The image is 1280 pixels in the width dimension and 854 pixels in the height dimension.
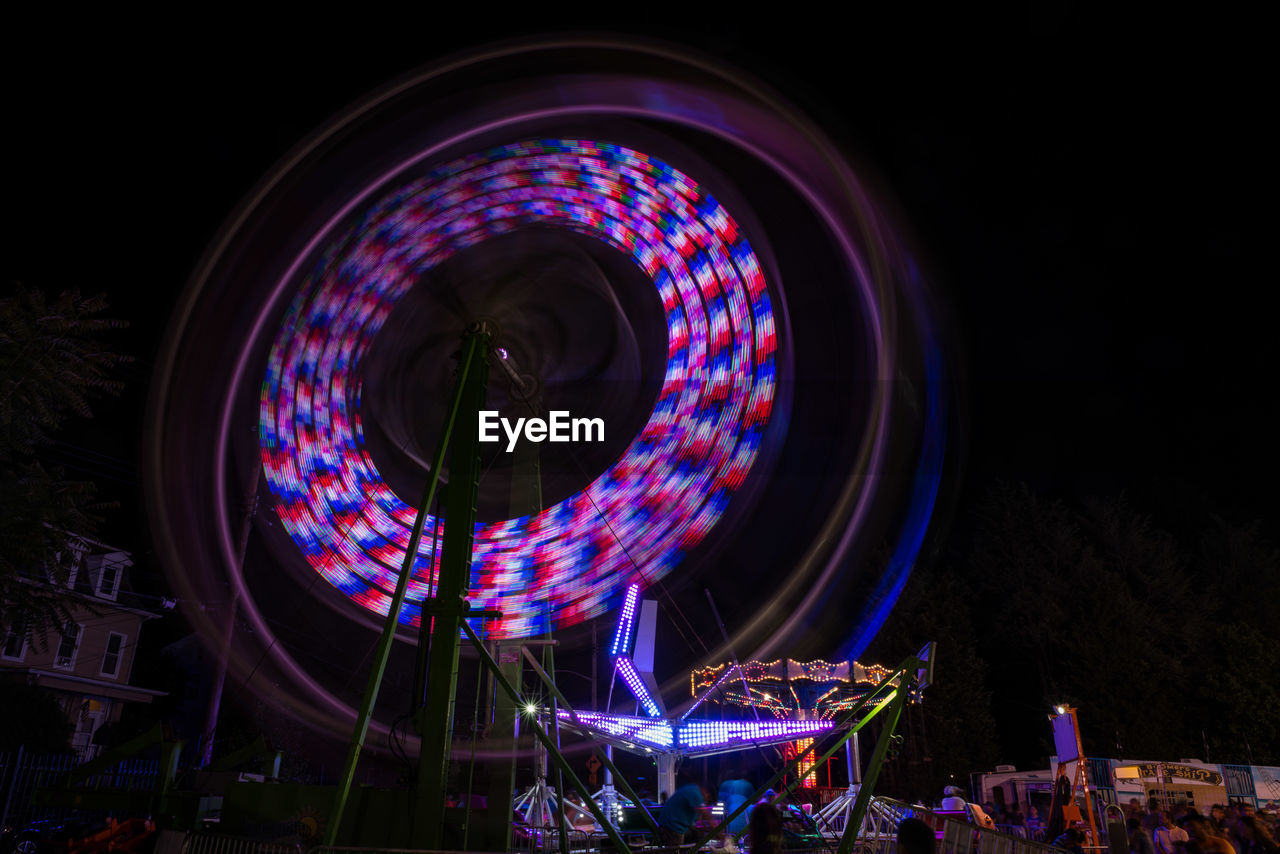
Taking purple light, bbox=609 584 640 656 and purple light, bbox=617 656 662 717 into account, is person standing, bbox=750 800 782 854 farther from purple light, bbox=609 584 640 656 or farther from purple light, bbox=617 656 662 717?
purple light, bbox=617 656 662 717

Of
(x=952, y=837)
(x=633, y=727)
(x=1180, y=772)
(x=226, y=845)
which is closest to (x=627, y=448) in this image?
(x=633, y=727)

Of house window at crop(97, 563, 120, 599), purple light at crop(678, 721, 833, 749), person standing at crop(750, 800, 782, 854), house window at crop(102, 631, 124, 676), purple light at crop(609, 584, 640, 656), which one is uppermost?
house window at crop(97, 563, 120, 599)

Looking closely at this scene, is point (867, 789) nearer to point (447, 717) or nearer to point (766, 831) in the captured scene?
point (766, 831)

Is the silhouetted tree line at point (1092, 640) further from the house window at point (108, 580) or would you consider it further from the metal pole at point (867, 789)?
the house window at point (108, 580)

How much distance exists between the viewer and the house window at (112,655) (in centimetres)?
2888

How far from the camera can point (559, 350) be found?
13.4m

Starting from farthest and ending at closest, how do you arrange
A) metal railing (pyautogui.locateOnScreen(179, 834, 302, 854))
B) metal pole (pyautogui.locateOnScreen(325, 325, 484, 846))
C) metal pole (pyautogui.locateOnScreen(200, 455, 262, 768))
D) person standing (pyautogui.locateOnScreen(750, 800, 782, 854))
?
metal pole (pyautogui.locateOnScreen(200, 455, 262, 768))
metal pole (pyautogui.locateOnScreen(325, 325, 484, 846))
metal railing (pyautogui.locateOnScreen(179, 834, 302, 854))
person standing (pyautogui.locateOnScreen(750, 800, 782, 854))

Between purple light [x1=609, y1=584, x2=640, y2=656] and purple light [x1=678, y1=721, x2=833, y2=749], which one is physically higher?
purple light [x1=609, y1=584, x2=640, y2=656]

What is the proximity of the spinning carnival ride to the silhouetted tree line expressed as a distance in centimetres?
1727

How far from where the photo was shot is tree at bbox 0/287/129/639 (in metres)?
9.15

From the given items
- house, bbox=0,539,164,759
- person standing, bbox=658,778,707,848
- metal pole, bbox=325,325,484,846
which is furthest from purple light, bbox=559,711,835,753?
house, bbox=0,539,164,759

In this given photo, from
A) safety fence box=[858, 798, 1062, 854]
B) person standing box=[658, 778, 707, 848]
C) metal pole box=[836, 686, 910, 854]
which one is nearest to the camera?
metal pole box=[836, 686, 910, 854]

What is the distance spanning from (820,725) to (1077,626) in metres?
22.2

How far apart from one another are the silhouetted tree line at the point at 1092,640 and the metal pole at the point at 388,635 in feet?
73.4
